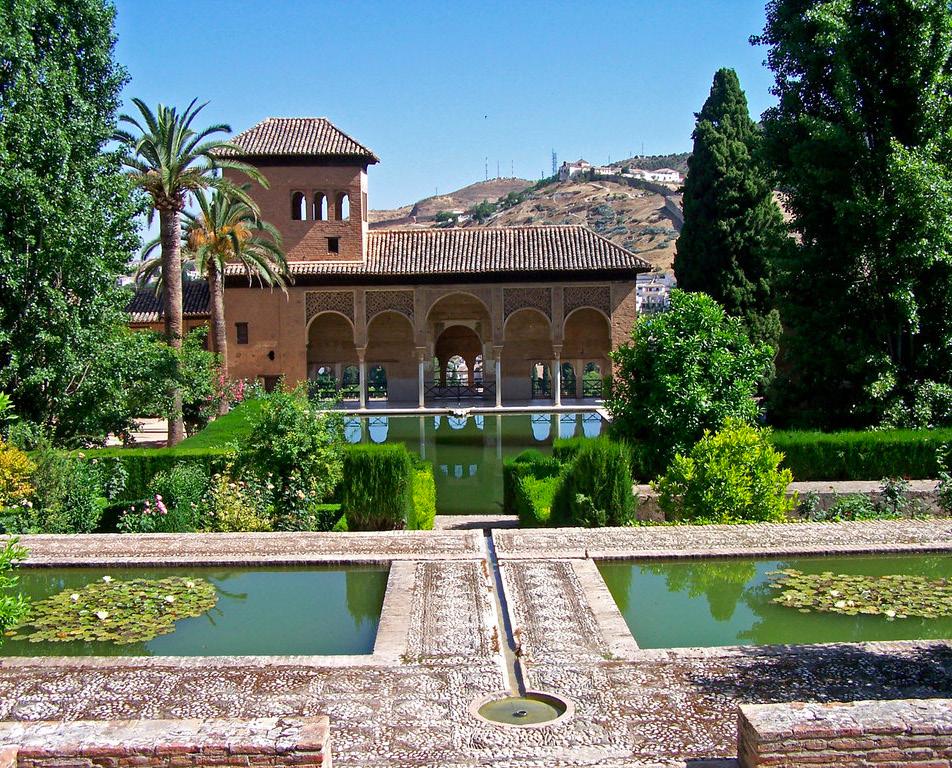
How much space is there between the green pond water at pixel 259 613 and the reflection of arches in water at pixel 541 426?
14012mm

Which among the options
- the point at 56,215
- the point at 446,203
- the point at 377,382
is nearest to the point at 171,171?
the point at 56,215

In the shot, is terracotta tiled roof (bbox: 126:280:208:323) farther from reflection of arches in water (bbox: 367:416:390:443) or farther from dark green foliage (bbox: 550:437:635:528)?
dark green foliage (bbox: 550:437:635:528)

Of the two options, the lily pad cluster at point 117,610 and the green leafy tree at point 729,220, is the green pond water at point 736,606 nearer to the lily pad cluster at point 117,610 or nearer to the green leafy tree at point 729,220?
the lily pad cluster at point 117,610

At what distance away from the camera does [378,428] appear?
2605cm

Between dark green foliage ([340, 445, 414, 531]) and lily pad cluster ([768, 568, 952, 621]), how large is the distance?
4260 mm

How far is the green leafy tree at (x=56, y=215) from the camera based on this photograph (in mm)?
12531

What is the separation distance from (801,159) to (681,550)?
8.20 metres

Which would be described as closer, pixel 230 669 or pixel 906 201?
pixel 230 669

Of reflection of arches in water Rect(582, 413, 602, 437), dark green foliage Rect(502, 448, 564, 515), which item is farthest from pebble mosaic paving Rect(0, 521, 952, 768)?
reflection of arches in water Rect(582, 413, 602, 437)

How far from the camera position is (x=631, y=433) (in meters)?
12.8

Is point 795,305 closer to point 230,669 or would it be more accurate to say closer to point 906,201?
point 906,201

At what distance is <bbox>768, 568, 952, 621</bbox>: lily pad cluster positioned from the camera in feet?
24.4

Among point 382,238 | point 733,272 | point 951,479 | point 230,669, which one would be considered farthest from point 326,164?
point 230,669

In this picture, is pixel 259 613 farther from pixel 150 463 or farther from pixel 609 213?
pixel 609 213
